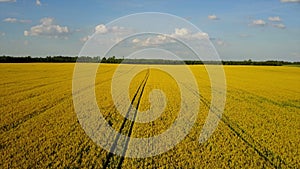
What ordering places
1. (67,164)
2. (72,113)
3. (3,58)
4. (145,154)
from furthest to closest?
1. (3,58)
2. (72,113)
3. (145,154)
4. (67,164)

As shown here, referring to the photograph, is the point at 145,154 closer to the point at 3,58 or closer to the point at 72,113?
the point at 72,113

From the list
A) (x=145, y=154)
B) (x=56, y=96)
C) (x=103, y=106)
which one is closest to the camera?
(x=145, y=154)

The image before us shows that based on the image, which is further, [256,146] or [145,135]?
[145,135]

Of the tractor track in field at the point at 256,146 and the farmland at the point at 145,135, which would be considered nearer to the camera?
the farmland at the point at 145,135

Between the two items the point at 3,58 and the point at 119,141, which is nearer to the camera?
the point at 119,141

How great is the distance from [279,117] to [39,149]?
10.7 metres

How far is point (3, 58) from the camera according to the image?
228 feet

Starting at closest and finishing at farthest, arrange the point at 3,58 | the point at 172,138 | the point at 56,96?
the point at 172,138 < the point at 56,96 < the point at 3,58

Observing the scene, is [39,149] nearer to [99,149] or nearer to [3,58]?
[99,149]

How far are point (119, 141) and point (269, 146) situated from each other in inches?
177

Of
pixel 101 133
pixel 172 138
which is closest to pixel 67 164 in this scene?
pixel 101 133

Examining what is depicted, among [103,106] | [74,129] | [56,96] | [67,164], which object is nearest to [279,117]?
[103,106]

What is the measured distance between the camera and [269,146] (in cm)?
911

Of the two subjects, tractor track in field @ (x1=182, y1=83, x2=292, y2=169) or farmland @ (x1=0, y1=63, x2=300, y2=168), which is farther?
tractor track in field @ (x1=182, y1=83, x2=292, y2=169)
